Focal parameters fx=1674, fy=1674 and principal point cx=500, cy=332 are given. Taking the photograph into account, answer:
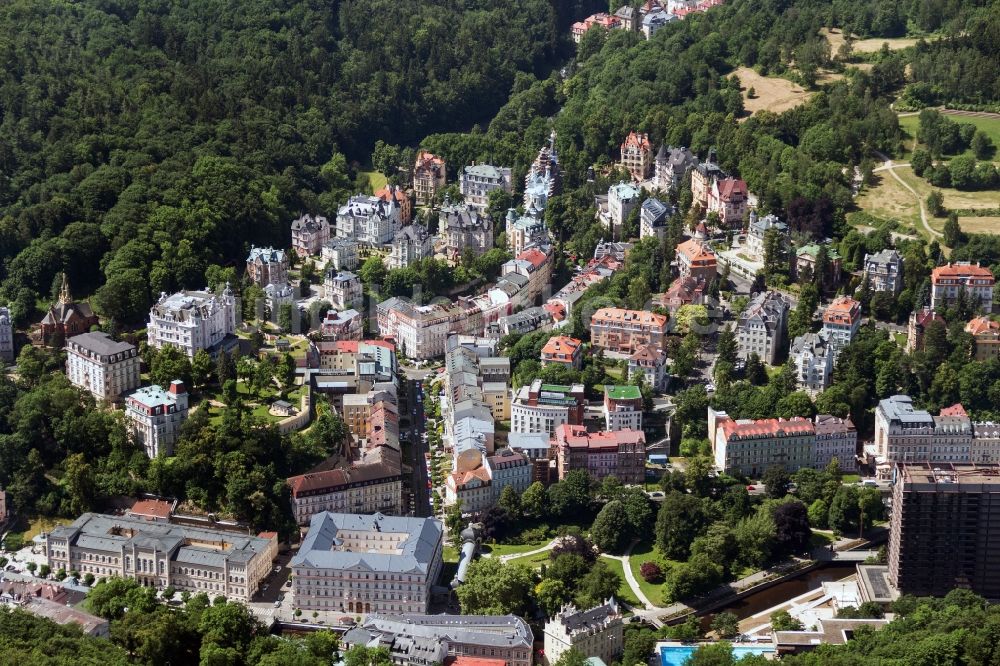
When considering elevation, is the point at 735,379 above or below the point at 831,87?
below

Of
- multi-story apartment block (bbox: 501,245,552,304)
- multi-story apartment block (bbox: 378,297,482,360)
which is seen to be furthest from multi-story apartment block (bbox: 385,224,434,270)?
multi-story apartment block (bbox: 378,297,482,360)

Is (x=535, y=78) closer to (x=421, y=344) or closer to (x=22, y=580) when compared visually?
(x=421, y=344)

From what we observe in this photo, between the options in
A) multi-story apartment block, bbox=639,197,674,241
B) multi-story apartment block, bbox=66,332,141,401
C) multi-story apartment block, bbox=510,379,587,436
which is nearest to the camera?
multi-story apartment block, bbox=510,379,587,436

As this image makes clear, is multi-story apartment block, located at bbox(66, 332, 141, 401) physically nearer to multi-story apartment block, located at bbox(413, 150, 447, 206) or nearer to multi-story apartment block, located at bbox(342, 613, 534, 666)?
Result: multi-story apartment block, located at bbox(342, 613, 534, 666)

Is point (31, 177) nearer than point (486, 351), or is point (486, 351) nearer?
point (486, 351)

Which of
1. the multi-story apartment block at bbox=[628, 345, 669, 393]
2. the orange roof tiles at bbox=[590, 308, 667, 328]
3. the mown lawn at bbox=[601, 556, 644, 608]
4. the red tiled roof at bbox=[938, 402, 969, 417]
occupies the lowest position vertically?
the mown lawn at bbox=[601, 556, 644, 608]

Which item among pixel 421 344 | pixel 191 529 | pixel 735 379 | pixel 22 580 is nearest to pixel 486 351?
pixel 421 344

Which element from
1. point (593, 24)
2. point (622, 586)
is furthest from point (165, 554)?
point (593, 24)
